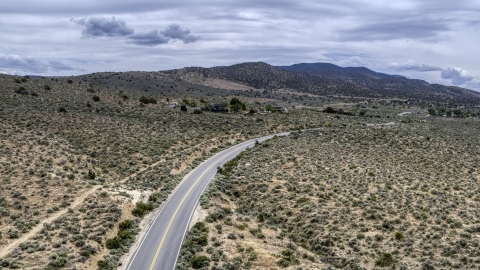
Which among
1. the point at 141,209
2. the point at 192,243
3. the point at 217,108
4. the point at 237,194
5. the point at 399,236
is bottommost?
the point at 192,243

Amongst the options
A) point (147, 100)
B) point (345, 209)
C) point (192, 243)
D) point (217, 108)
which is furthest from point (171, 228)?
point (217, 108)

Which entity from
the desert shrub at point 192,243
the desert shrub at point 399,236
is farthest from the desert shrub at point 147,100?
the desert shrub at point 399,236

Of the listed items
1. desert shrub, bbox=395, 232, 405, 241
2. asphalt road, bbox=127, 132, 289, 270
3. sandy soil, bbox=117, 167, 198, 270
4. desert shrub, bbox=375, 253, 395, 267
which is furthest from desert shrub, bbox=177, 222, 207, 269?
desert shrub, bbox=395, 232, 405, 241

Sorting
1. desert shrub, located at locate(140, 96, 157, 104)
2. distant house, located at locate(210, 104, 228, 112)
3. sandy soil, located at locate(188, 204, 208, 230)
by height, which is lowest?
sandy soil, located at locate(188, 204, 208, 230)

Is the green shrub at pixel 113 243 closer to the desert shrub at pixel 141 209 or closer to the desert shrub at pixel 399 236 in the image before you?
the desert shrub at pixel 141 209

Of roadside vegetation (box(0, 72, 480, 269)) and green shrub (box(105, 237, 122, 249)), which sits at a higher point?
roadside vegetation (box(0, 72, 480, 269))

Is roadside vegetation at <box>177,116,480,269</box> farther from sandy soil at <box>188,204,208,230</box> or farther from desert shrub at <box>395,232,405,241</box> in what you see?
sandy soil at <box>188,204,208,230</box>

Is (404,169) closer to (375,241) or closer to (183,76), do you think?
(375,241)

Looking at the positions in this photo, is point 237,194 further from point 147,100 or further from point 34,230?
point 147,100

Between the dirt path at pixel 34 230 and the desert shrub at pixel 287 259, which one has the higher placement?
the dirt path at pixel 34 230

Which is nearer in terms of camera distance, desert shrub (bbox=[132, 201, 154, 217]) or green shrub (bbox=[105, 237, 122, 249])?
green shrub (bbox=[105, 237, 122, 249])
